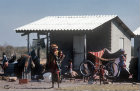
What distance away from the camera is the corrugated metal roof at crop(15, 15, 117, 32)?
80.6 feet

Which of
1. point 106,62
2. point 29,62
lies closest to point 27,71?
point 29,62

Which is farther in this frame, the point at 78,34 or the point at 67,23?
the point at 67,23

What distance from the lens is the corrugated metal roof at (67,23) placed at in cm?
2456

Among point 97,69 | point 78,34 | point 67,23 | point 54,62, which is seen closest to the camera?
point 54,62

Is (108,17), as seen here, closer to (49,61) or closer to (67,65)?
(67,65)

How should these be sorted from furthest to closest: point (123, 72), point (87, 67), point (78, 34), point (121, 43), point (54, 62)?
1. point (121, 43)
2. point (78, 34)
3. point (123, 72)
4. point (87, 67)
5. point (54, 62)

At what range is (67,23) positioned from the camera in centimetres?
2614

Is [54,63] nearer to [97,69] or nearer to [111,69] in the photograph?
[97,69]

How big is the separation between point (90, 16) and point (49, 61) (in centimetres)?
1094

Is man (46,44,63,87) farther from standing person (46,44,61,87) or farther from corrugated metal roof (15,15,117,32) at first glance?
corrugated metal roof (15,15,117,32)

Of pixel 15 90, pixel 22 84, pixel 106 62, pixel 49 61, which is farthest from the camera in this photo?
pixel 106 62

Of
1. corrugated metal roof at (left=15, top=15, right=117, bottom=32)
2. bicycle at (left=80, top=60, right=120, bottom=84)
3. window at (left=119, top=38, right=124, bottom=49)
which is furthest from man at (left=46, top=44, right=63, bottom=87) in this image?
window at (left=119, top=38, right=124, bottom=49)

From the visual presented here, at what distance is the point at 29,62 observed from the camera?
22.3 m

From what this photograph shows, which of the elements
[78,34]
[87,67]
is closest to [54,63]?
[87,67]
